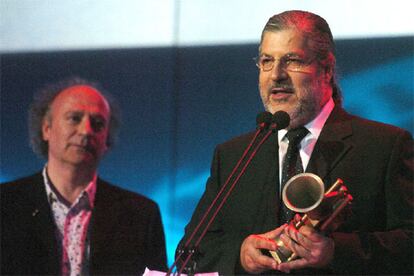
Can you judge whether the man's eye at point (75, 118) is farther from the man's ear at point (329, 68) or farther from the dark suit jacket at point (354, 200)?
the man's ear at point (329, 68)

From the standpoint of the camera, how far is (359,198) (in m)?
2.28

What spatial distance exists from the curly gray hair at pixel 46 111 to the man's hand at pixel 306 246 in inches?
48.4

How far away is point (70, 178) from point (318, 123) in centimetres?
110

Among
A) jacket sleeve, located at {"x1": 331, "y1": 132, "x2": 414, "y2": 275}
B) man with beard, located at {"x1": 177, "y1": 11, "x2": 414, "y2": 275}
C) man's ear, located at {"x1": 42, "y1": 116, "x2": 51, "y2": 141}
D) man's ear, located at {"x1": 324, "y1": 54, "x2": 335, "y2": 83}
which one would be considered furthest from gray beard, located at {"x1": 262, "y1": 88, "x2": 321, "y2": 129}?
man's ear, located at {"x1": 42, "y1": 116, "x2": 51, "y2": 141}

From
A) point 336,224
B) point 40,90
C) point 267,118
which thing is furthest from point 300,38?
point 40,90

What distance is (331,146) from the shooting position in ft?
7.79

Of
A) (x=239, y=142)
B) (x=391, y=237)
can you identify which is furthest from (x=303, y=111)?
(x=391, y=237)

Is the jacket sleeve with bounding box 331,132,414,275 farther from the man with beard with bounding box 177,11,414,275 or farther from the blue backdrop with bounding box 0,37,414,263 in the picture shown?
the blue backdrop with bounding box 0,37,414,263

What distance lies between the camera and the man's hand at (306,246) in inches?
77.5

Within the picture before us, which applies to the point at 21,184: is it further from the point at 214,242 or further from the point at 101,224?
the point at 214,242

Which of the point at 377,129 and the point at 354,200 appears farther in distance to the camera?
the point at 377,129

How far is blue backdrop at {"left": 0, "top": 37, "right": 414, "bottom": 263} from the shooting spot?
9.56 ft

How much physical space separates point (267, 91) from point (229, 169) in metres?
0.30

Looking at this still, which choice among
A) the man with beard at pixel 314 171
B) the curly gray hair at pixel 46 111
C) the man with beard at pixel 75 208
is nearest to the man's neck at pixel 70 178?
the man with beard at pixel 75 208
